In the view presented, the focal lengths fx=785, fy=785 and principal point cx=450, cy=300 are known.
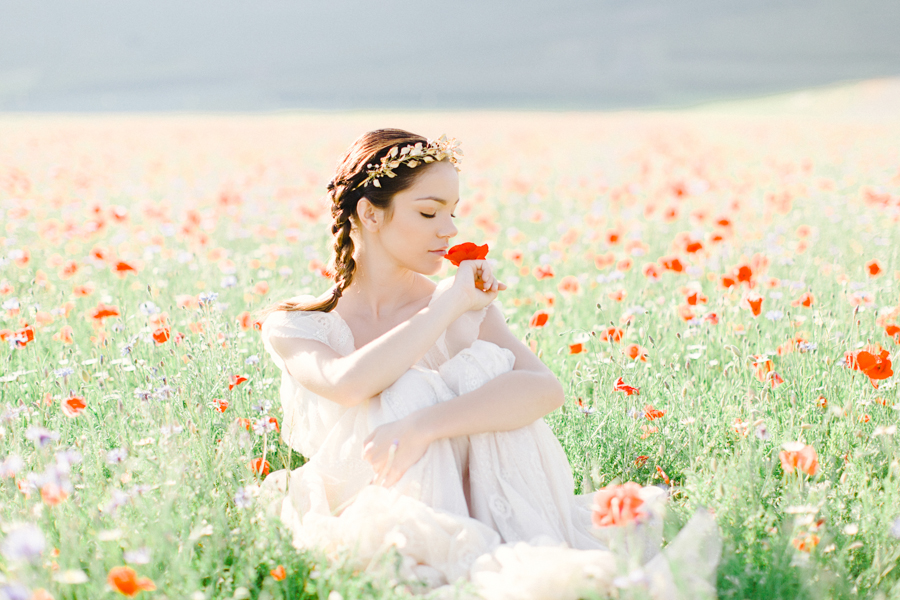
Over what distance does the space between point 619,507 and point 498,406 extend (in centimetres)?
68

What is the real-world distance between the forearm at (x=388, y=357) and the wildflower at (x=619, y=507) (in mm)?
758

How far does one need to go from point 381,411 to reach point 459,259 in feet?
1.70

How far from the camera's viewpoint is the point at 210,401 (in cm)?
271

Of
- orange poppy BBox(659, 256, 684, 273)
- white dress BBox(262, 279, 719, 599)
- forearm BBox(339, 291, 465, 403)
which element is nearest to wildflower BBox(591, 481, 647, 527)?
white dress BBox(262, 279, 719, 599)

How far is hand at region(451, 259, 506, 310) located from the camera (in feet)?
7.57

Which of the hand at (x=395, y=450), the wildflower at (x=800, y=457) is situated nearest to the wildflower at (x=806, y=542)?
the wildflower at (x=800, y=457)

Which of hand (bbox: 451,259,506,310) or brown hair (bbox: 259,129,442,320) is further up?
brown hair (bbox: 259,129,442,320)

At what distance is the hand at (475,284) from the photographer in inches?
90.9

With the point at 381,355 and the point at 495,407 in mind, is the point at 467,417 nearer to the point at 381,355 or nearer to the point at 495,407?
the point at 495,407

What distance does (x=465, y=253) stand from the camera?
95.2 inches

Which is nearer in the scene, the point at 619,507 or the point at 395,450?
the point at 619,507

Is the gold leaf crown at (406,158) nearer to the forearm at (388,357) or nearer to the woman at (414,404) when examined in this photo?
the woman at (414,404)

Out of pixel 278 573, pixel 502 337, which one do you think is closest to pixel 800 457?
pixel 502 337

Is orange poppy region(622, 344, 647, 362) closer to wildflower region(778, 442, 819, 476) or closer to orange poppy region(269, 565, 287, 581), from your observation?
wildflower region(778, 442, 819, 476)
